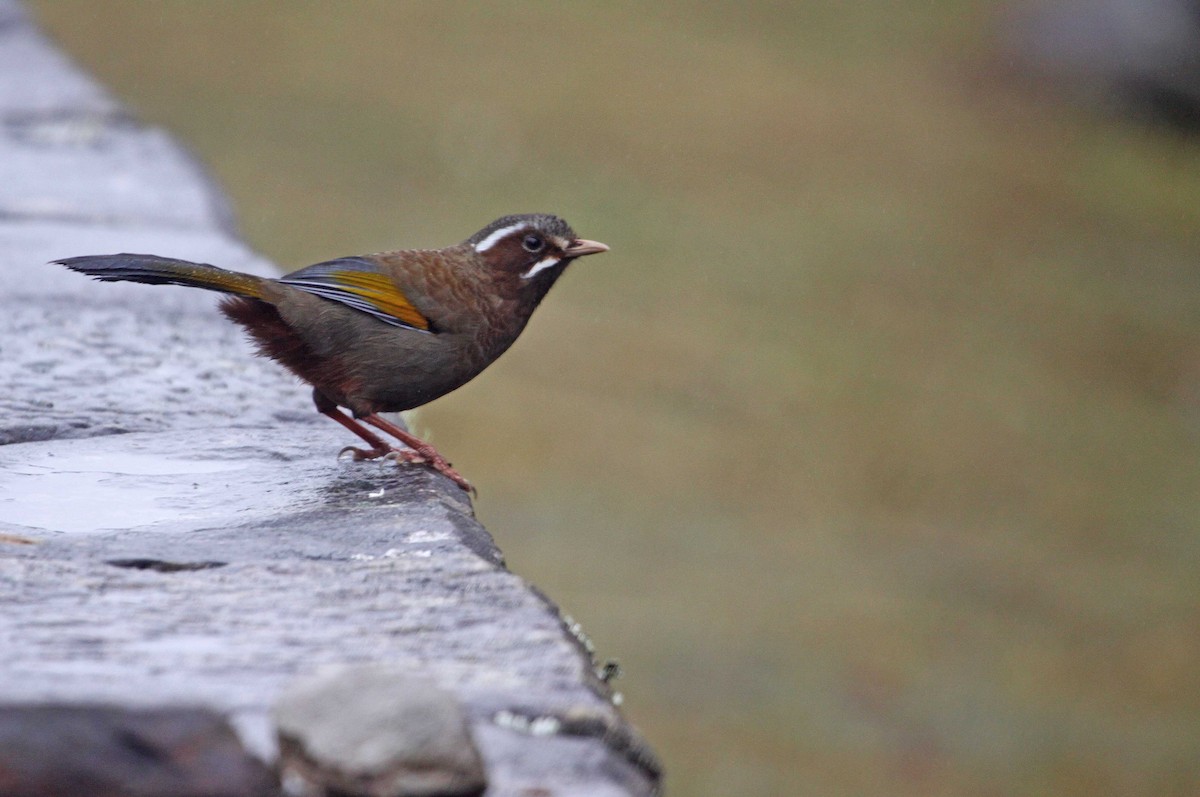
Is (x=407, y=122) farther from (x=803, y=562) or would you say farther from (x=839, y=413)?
(x=803, y=562)

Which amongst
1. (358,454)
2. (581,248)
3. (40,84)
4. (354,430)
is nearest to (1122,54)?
(40,84)

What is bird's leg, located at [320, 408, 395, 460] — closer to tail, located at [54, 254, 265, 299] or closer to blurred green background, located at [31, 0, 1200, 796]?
tail, located at [54, 254, 265, 299]

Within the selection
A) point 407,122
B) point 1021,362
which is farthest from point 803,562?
point 407,122

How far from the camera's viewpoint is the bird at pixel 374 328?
362 cm

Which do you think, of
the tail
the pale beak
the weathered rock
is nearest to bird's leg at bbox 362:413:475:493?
the tail

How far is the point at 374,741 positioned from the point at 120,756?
266 millimetres

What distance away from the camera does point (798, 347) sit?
12234 mm

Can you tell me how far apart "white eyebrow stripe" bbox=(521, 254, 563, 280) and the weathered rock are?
94.8 inches

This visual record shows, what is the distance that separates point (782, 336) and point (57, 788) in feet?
36.0

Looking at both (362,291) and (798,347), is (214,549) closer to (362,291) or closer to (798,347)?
(362,291)

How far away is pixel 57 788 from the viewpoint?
1.67 metres

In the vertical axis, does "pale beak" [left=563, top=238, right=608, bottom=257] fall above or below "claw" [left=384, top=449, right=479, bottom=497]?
above

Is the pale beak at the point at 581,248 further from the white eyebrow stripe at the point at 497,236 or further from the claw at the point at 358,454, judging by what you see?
the claw at the point at 358,454

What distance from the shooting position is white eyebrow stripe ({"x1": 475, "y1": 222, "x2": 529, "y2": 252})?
4160 millimetres
